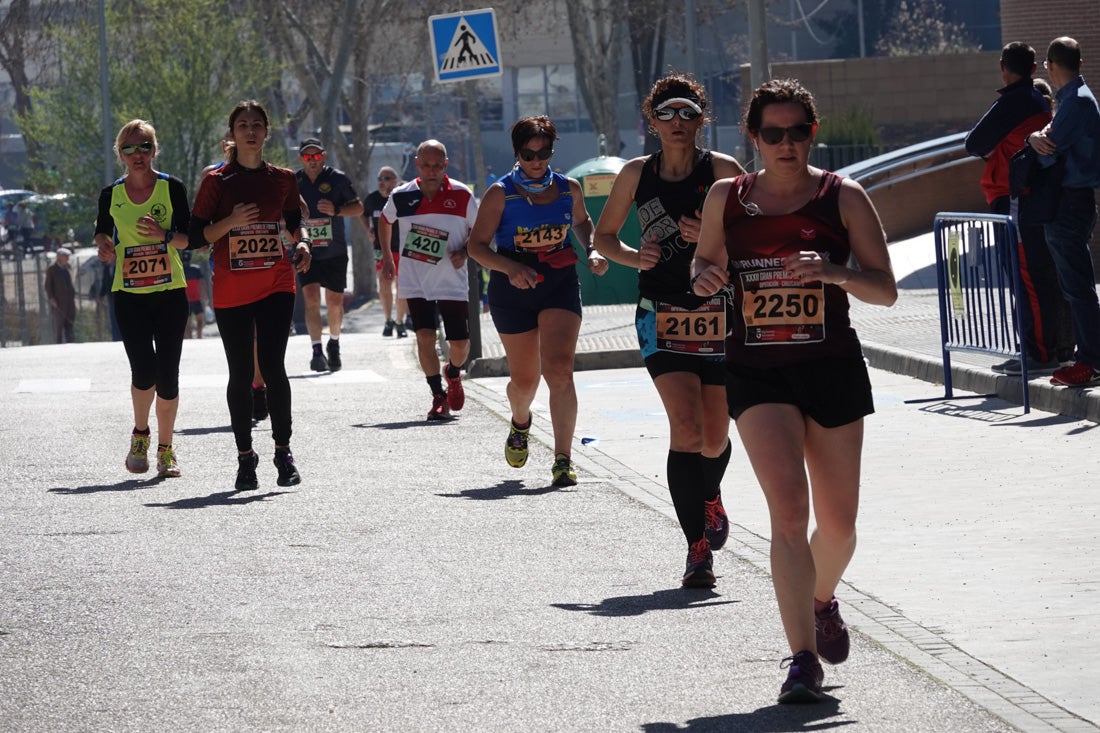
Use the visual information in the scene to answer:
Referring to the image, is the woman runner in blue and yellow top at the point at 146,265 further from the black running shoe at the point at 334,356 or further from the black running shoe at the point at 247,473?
the black running shoe at the point at 334,356

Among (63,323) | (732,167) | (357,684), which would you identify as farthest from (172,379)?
(63,323)

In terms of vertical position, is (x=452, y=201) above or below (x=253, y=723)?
above

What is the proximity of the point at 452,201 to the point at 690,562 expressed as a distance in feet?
23.1

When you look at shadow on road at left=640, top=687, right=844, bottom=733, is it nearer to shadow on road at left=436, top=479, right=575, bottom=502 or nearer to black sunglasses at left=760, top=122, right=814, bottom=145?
black sunglasses at left=760, top=122, right=814, bottom=145

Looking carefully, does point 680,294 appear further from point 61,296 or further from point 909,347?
point 61,296

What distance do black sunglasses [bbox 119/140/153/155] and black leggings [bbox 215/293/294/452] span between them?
0.99 m

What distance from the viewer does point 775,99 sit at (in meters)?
6.18

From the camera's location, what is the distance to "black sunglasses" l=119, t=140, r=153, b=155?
1102 centimetres

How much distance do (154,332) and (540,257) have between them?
234 cm

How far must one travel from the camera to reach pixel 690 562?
25.5ft

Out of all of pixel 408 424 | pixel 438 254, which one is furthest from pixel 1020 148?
pixel 408 424

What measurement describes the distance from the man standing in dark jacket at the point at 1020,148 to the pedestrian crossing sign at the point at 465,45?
7113mm

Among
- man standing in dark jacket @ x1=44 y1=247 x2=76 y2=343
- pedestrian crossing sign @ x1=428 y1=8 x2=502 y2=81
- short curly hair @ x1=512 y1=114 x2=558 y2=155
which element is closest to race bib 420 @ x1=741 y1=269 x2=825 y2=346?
short curly hair @ x1=512 y1=114 x2=558 y2=155

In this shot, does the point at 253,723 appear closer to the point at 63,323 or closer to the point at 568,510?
the point at 568,510
